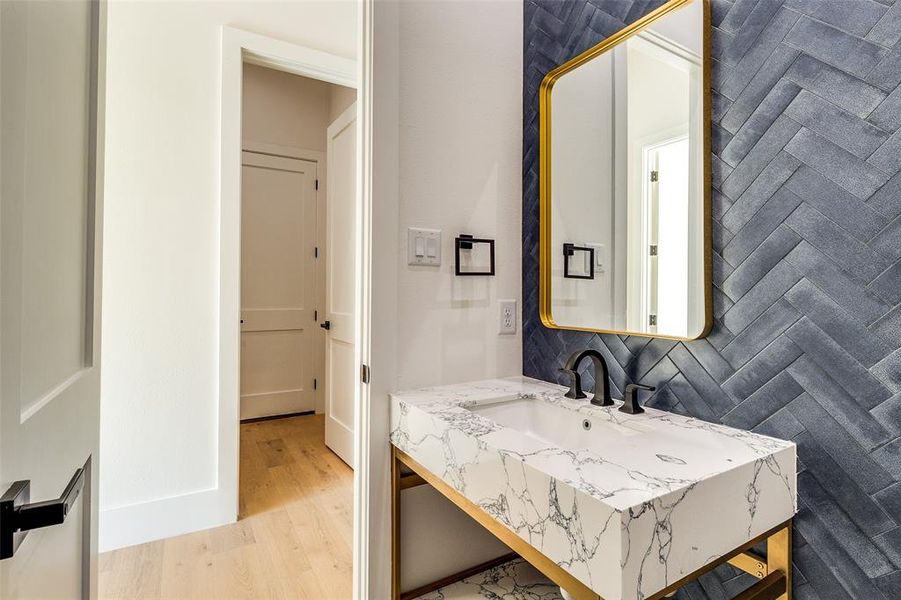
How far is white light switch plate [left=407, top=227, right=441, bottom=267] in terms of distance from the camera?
4.58 ft

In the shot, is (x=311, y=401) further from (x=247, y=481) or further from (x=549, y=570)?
(x=549, y=570)

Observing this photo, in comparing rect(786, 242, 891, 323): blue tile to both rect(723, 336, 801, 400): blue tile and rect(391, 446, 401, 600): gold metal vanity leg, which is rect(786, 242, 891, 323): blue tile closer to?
rect(723, 336, 801, 400): blue tile

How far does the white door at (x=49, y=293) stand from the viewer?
50 centimetres

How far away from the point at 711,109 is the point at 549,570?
1.06 meters

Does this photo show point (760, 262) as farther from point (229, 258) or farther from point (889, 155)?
point (229, 258)

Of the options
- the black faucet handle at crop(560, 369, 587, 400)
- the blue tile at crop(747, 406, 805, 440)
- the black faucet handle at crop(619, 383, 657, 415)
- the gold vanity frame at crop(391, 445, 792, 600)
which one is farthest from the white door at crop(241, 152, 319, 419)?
the blue tile at crop(747, 406, 805, 440)

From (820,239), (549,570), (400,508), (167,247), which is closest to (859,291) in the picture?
(820,239)

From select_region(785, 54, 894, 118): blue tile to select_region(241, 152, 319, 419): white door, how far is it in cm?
361

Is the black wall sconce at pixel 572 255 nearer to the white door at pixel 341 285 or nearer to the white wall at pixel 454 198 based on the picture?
the white wall at pixel 454 198

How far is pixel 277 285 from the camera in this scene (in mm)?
3891

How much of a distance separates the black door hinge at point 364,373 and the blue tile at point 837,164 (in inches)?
44.3

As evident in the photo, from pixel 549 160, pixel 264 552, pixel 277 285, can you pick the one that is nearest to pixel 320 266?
pixel 277 285

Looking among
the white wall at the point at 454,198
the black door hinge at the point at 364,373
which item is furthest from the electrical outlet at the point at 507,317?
Answer: the black door hinge at the point at 364,373

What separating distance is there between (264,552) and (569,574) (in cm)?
169
